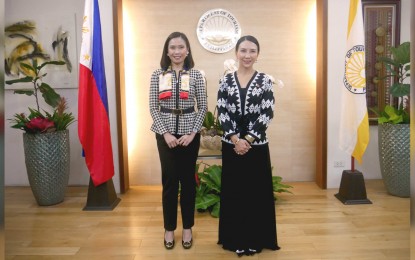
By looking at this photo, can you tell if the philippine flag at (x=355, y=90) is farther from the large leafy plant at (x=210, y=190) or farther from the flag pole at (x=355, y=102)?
the large leafy plant at (x=210, y=190)

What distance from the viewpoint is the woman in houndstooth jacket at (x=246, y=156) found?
2482mm

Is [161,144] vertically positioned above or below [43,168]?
above

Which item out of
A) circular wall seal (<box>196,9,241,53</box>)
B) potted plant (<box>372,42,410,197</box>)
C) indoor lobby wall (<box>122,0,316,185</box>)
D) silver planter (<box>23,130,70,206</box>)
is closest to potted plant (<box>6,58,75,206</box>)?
silver planter (<box>23,130,70,206</box>)

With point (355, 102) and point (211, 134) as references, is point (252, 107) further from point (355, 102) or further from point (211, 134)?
point (355, 102)

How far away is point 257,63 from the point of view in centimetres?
446

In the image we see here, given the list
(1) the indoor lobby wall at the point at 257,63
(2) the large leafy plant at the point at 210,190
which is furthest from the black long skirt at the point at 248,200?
(1) the indoor lobby wall at the point at 257,63

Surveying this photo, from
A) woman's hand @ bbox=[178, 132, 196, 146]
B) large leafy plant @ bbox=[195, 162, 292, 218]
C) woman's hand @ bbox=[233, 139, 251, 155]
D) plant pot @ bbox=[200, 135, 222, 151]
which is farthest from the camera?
plant pot @ bbox=[200, 135, 222, 151]

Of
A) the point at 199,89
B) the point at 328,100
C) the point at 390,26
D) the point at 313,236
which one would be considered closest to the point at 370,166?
the point at 328,100

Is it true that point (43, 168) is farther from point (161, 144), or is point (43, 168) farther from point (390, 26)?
point (390, 26)

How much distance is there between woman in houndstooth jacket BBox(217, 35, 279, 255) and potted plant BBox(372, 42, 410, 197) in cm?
191

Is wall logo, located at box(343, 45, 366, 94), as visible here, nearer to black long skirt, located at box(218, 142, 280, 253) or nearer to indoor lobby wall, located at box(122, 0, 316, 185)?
indoor lobby wall, located at box(122, 0, 316, 185)

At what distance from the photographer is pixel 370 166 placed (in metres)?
4.55

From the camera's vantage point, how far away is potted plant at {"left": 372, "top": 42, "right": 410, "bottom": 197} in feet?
12.3

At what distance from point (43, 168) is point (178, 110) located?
1.87 metres
